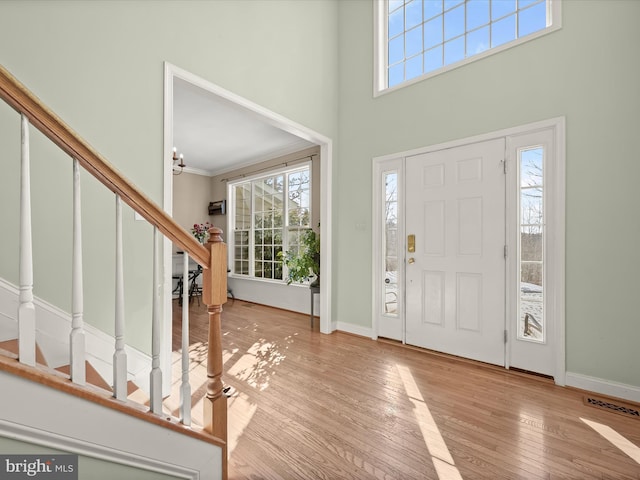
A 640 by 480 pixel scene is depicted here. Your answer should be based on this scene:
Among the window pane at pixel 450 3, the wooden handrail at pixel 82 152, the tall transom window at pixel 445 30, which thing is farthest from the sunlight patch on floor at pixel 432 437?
the window pane at pixel 450 3

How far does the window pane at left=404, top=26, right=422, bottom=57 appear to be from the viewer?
134 inches

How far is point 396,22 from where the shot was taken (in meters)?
3.58

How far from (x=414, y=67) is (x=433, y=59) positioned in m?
0.21

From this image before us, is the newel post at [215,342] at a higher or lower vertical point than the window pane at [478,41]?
lower

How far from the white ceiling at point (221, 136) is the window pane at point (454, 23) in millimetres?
2084

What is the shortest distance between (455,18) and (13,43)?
355cm

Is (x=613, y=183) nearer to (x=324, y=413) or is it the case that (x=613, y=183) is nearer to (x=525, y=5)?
(x=525, y=5)

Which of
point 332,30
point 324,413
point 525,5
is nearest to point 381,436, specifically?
point 324,413

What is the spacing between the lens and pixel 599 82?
240 centimetres

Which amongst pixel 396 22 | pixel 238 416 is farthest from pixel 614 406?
pixel 396 22

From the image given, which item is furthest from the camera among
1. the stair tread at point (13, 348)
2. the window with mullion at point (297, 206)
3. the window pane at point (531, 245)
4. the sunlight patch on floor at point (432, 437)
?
the window with mullion at point (297, 206)

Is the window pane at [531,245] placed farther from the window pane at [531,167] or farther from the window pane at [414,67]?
the window pane at [414,67]

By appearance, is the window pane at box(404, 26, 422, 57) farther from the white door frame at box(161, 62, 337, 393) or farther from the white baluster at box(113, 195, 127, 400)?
the white baluster at box(113, 195, 127, 400)

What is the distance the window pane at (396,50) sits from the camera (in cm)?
354
